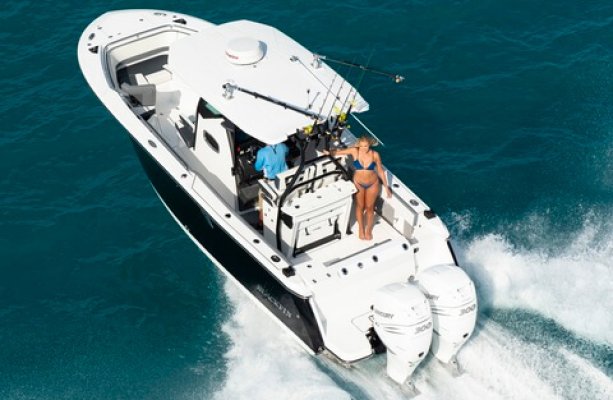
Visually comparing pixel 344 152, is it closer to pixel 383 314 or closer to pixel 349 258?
pixel 349 258

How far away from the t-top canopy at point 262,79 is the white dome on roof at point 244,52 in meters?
0.02

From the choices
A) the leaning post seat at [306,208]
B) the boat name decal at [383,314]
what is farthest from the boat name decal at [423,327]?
the leaning post seat at [306,208]

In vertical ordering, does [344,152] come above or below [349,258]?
above

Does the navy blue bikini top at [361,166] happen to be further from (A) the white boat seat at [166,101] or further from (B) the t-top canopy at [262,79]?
(A) the white boat seat at [166,101]

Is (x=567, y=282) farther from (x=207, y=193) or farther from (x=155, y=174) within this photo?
(x=155, y=174)

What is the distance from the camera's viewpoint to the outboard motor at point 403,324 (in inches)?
377

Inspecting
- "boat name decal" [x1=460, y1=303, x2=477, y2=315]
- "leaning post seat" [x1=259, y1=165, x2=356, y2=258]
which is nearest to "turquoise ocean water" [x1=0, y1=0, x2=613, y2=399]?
"boat name decal" [x1=460, y1=303, x2=477, y2=315]

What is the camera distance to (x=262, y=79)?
1140 centimetres

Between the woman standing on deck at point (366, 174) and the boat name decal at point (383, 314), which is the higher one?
the woman standing on deck at point (366, 174)

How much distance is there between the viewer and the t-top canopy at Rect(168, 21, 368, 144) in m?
10.8

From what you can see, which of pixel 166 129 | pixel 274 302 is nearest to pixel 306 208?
pixel 274 302

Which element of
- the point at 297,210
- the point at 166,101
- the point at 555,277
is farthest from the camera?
the point at 166,101

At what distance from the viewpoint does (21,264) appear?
42.4ft

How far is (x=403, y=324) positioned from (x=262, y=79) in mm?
3755
